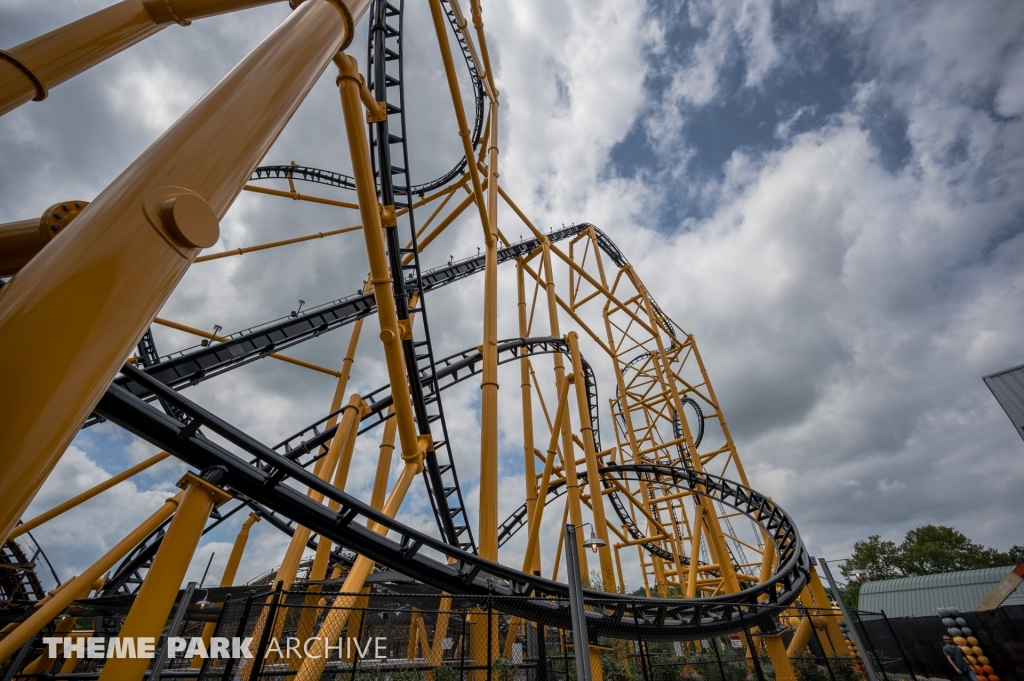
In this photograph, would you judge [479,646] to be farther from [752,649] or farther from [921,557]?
[921,557]

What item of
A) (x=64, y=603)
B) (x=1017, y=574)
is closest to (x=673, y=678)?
(x=64, y=603)

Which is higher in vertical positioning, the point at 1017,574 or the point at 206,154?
the point at 1017,574

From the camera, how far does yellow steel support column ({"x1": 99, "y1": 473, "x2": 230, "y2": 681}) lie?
2.46m

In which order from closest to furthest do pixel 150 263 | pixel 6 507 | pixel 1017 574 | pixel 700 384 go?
pixel 6 507
pixel 150 263
pixel 1017 574
pixel 700 384

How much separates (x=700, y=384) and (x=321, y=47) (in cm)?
1417

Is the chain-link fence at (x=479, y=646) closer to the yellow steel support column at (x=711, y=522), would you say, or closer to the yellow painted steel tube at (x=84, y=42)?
the yellow steel support column at (x=711, y=522)

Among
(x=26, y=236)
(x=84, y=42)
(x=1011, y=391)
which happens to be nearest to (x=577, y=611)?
(x=26, y=236)

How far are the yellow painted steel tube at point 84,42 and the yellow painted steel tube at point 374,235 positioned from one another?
1.68 metres

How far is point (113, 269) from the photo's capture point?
94 cm

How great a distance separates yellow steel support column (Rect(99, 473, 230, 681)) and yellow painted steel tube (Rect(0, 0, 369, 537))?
2.29 metres

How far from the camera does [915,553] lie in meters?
30.1

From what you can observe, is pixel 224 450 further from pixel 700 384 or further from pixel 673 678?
pixel 700 384

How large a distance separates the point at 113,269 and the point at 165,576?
2.55m

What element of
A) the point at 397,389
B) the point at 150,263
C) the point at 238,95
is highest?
the point at 397,389
